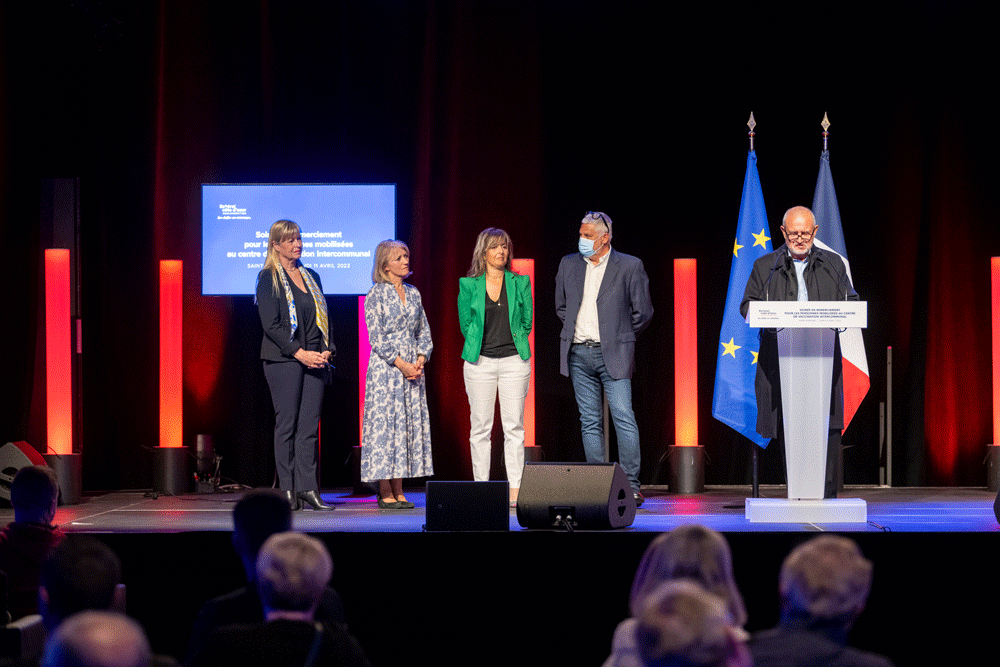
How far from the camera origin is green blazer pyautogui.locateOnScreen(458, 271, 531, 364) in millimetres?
5234

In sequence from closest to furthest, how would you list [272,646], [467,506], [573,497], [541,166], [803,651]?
[803,651] < [272,646] < [467,506] < [573,497] < [541,166]

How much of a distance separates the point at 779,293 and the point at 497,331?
1.43m

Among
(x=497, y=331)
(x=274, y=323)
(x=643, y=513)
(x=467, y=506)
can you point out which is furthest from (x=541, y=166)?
(x=467, y=506)

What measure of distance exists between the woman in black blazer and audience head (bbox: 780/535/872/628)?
11.5ft

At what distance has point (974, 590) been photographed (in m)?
3.67

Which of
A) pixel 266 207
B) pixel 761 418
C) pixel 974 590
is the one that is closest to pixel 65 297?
pixel 266 207

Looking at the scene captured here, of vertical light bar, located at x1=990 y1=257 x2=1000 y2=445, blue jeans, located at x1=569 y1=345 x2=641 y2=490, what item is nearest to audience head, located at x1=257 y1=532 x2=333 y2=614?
blue jeans, located at x1=569 y1=345 x2=641 y2=490

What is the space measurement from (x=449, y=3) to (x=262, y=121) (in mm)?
1472

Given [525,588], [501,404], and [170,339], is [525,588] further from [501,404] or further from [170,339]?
[170,339]

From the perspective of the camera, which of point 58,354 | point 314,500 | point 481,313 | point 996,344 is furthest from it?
point 996,344

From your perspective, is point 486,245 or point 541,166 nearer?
point 486,245

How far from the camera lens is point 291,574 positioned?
1.97 metres

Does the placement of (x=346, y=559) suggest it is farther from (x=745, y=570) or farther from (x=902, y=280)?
(x=902, y=280)

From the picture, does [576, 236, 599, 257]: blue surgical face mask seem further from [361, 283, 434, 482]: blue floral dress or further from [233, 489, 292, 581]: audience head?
[233, 489, 292, 581]: audience head
